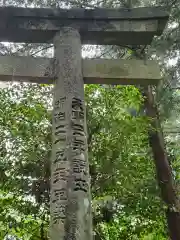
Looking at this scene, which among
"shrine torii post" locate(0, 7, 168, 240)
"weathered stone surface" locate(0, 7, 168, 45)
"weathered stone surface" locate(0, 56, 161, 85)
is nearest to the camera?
"shrine torii post" locate(0, 7, 168, 240)

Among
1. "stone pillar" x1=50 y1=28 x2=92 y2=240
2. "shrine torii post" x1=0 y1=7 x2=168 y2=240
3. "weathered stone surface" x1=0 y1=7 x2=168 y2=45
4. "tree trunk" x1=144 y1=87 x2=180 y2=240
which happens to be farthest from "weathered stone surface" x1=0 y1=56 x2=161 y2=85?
"tree trunk" x1=144 y1=87 x2=180 y2=240

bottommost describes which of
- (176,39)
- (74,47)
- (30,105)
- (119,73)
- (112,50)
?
(119,73)

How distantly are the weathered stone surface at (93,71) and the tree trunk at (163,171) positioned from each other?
2659 millimetres

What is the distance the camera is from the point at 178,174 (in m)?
7.09

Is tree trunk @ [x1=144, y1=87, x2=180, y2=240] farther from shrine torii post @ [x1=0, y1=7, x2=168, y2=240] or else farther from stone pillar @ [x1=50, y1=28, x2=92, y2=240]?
stone pillar @ [x1=50, y1=28, x2=92, y2=240]

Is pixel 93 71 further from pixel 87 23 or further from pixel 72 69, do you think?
pixel 87 23

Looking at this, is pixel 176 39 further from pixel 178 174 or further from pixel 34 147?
pixel 34 147

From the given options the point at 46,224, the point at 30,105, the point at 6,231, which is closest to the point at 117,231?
the point at 46,224

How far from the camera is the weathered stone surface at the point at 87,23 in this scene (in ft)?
11.0

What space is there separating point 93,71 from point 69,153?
3.55 feet

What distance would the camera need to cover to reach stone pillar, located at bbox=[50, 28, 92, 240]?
7.04ft

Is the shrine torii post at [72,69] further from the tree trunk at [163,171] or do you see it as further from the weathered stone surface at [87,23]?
the tree trunk at [163,171]

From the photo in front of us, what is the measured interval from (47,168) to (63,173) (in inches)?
98.5

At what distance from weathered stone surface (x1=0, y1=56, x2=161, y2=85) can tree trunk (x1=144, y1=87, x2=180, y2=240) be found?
2659 mm
